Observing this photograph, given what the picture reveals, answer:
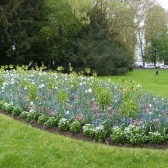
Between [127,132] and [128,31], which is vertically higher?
[128,31]

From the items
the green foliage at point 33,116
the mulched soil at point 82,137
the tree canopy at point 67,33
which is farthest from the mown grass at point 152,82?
the mulched soil at point 82,137

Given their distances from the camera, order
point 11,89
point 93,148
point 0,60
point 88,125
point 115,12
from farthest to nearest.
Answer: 1. point 115,12
2. point 0,60
3. point 11,89
4. point 88,125
5. point 93,148

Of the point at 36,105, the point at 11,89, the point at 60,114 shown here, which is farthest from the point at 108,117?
the point at 11,89

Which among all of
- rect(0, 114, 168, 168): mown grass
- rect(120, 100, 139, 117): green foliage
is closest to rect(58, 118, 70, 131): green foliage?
rect(0, 114, 168, 168): mown grass

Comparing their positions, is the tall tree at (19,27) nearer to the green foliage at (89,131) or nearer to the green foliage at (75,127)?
the green foliage at (75,127)

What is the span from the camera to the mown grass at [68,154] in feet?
19.6

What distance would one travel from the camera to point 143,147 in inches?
257

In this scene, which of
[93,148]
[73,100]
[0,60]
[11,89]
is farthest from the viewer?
[0,60]

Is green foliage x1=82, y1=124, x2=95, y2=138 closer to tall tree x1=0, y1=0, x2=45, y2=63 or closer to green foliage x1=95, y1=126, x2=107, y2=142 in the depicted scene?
green foliage x1=95, y1=126, x2=107, y2=142

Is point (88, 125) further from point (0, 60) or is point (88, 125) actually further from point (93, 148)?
point (0, 60)

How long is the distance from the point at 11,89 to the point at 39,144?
4.69m

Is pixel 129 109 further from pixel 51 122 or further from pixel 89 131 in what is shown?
pixel 51 122

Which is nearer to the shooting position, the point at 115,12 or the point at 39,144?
the point at 39,144

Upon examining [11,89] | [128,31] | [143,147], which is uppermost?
[128,31]
